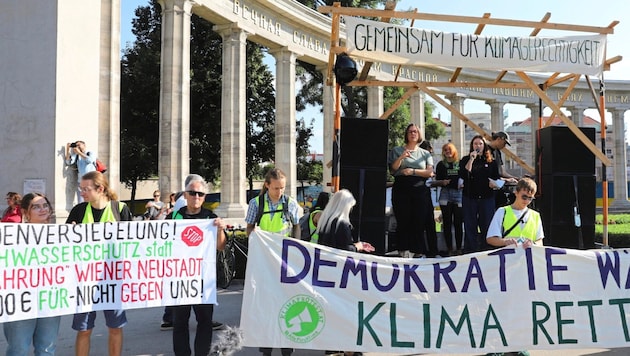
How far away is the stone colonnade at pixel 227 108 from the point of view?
16.7m

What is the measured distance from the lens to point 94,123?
10.8 metres

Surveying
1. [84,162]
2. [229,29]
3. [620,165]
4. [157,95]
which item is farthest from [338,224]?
[620,165]

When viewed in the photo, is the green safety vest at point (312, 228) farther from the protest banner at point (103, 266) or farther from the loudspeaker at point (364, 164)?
the protest banner at point (103, 266)

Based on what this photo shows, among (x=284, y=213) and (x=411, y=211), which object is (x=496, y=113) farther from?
(x=284, y=213)

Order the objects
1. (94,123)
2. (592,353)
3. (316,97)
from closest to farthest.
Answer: (592,353), (94,123), (316,97)

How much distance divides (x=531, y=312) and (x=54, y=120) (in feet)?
30.4

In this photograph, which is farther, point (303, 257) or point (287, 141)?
point (287, 141)

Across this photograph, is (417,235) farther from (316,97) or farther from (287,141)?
(316,97)

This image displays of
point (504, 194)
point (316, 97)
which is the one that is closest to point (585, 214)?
point (504, 194)

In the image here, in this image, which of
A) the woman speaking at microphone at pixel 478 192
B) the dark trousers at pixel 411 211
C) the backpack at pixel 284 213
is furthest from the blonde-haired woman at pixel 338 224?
the woman speaking at microphone at pixel 478 192

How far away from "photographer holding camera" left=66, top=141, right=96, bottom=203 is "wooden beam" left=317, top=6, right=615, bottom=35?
5.94 metres

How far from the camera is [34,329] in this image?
14.7 ft

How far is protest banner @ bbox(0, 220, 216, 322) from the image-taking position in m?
4.41

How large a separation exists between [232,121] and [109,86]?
7.24 m
